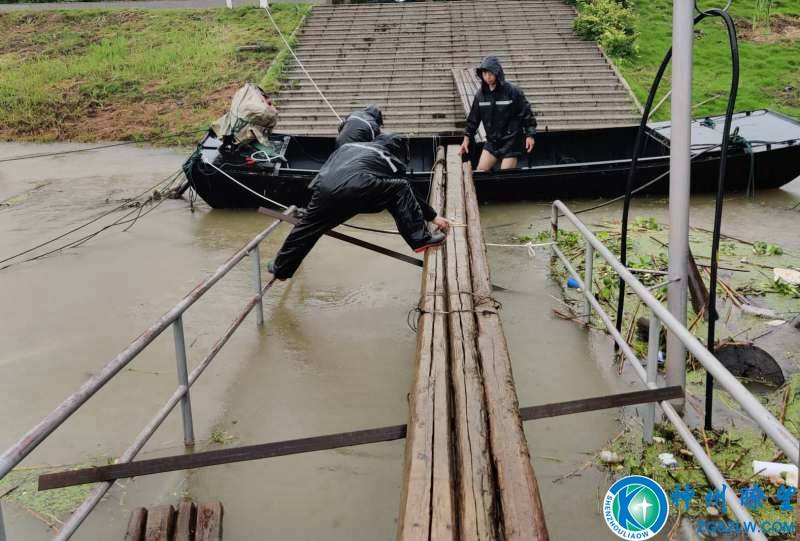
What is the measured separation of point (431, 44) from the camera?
64.9 ft

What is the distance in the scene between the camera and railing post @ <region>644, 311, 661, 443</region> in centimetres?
393

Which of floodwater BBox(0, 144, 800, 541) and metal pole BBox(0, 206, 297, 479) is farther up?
metal pole BBox(0, 206, 297, 479)

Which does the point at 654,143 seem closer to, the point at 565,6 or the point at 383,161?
the point at 383,161

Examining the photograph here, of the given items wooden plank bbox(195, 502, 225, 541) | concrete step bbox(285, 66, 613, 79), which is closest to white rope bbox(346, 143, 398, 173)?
wooden plank bbox(195, 502, 225, 541)

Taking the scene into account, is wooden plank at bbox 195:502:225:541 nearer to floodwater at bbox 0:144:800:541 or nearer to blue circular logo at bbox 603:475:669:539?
floodwater at bbox 0:144:800:541

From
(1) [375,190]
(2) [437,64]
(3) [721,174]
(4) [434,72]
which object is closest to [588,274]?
(1) [375,190]

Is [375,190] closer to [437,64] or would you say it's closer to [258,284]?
[258,284]

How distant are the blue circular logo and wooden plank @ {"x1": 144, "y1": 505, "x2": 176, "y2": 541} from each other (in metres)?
2.09

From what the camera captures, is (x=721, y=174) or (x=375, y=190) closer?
(x=721, y=174)

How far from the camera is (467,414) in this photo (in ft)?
10.5

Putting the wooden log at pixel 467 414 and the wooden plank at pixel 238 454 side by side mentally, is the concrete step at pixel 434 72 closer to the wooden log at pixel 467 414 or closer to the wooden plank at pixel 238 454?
the wooden log at pixel 467 414

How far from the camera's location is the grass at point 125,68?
18.2 meters

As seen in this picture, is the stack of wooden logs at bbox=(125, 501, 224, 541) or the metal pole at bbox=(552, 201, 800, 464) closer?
the metal pole at bbox=(552, 201, 800, 464)

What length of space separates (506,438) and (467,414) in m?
0.26
